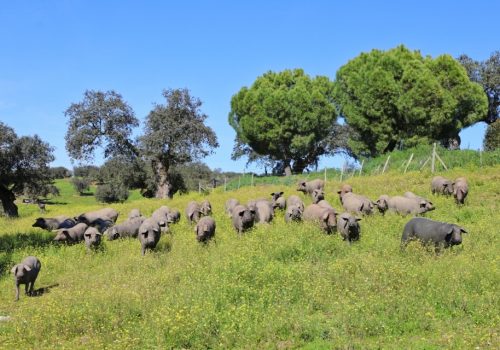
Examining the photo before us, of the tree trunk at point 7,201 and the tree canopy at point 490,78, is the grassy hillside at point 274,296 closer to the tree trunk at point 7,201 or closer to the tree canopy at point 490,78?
the tree trunk at point 7,201

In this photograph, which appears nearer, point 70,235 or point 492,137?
point 70,235

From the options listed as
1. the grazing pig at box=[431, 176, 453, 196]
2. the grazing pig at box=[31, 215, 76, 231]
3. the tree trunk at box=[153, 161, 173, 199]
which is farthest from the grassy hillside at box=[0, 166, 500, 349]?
the tree trunk at box=[153, 161, 173, 199]

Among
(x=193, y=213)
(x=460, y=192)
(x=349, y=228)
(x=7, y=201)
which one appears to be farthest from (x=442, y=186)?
(x=7, y=201)

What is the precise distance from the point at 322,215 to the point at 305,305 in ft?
28.5

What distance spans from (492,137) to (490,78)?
1297 centimetres

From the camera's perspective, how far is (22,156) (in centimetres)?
4266

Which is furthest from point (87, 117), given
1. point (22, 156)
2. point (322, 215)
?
point (322, 215)

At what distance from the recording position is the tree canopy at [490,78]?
6469cm

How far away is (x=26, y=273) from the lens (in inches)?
597

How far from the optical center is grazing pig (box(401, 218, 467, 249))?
1524cm

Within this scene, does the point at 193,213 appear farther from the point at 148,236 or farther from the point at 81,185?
the point at 81,185

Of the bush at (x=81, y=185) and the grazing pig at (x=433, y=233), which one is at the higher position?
the bush at (x=81, y=185)

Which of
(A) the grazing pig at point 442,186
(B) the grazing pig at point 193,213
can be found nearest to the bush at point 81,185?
(B) the grazing pig at point 193,213

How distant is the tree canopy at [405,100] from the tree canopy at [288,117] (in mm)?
4099
